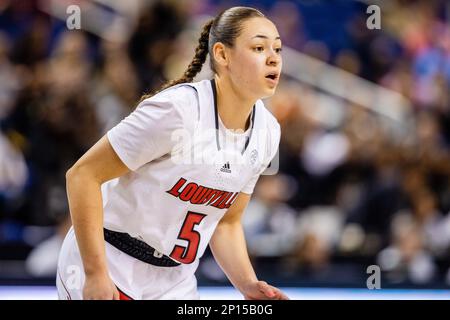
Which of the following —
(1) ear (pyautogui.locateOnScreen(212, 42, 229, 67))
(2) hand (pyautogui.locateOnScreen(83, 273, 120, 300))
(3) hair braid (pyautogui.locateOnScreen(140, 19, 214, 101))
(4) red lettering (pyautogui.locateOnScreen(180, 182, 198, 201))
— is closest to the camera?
(2) hand (pyautogui.locateOnScreen(83, 273, 120, 300))

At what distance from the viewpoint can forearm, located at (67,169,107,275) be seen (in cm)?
261

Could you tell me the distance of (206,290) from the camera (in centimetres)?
494

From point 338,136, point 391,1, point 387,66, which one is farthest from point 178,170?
point 391,1

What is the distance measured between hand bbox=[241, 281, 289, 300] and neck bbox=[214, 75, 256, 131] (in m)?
0.57

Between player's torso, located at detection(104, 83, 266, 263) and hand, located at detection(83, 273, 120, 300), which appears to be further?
player's torso, located at detection(104, 83, 266, 263)

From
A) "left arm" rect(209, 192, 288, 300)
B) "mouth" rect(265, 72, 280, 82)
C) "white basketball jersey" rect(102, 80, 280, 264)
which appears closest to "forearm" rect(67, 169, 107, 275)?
"white basketball jersey" rect(102, 80, 280, 264)

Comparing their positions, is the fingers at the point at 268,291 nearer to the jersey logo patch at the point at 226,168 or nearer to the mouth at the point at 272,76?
the jersey logo patch at the point at 226,168

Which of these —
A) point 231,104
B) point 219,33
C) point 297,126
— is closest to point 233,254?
point 231,104

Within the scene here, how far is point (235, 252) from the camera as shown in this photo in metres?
3.08

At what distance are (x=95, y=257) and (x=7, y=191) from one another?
289cm

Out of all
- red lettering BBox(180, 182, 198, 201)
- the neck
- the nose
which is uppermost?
the nose

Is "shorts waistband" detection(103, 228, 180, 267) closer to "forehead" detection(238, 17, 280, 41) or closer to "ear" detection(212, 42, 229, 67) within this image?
"ear" detection(212, 42, 229, 67)

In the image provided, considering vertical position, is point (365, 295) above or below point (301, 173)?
below

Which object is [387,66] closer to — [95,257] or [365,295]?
[365,295]
